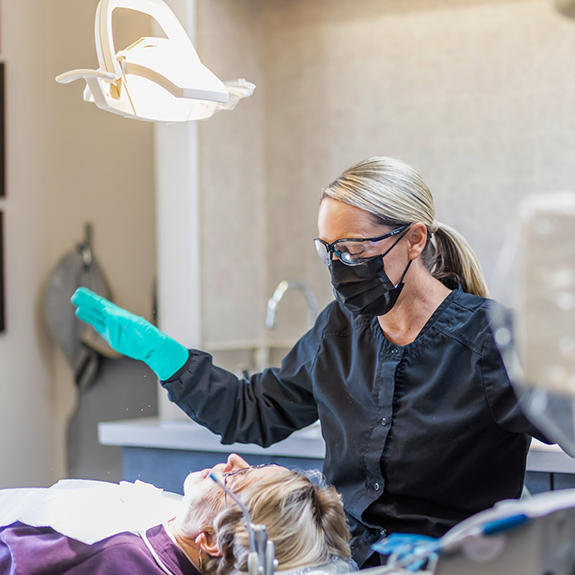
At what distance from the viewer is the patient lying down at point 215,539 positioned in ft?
3.99

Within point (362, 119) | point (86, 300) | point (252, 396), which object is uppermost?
point (362, 119)

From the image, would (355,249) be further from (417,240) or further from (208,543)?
(208,543)

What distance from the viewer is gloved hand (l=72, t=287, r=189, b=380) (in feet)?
5.09

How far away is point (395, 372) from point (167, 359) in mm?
504

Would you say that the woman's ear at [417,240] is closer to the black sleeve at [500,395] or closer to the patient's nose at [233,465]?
the black sleeve at [500,395]

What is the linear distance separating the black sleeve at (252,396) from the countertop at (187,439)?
0.28m

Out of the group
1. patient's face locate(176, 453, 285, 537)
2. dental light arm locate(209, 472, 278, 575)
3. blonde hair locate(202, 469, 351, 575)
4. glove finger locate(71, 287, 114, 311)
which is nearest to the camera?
dental light arm locate(209, 472, 278, 575)

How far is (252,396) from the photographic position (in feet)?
5.42

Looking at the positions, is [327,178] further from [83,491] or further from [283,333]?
[83,491]

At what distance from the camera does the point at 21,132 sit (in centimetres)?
167

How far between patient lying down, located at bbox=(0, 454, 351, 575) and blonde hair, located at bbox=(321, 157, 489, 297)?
55 centimetres

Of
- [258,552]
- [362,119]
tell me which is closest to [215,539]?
[258,552]

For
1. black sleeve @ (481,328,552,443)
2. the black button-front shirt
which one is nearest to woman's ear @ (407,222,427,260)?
the black button-front shirt

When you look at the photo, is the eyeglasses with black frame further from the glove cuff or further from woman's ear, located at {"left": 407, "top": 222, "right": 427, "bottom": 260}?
the glove cuff
